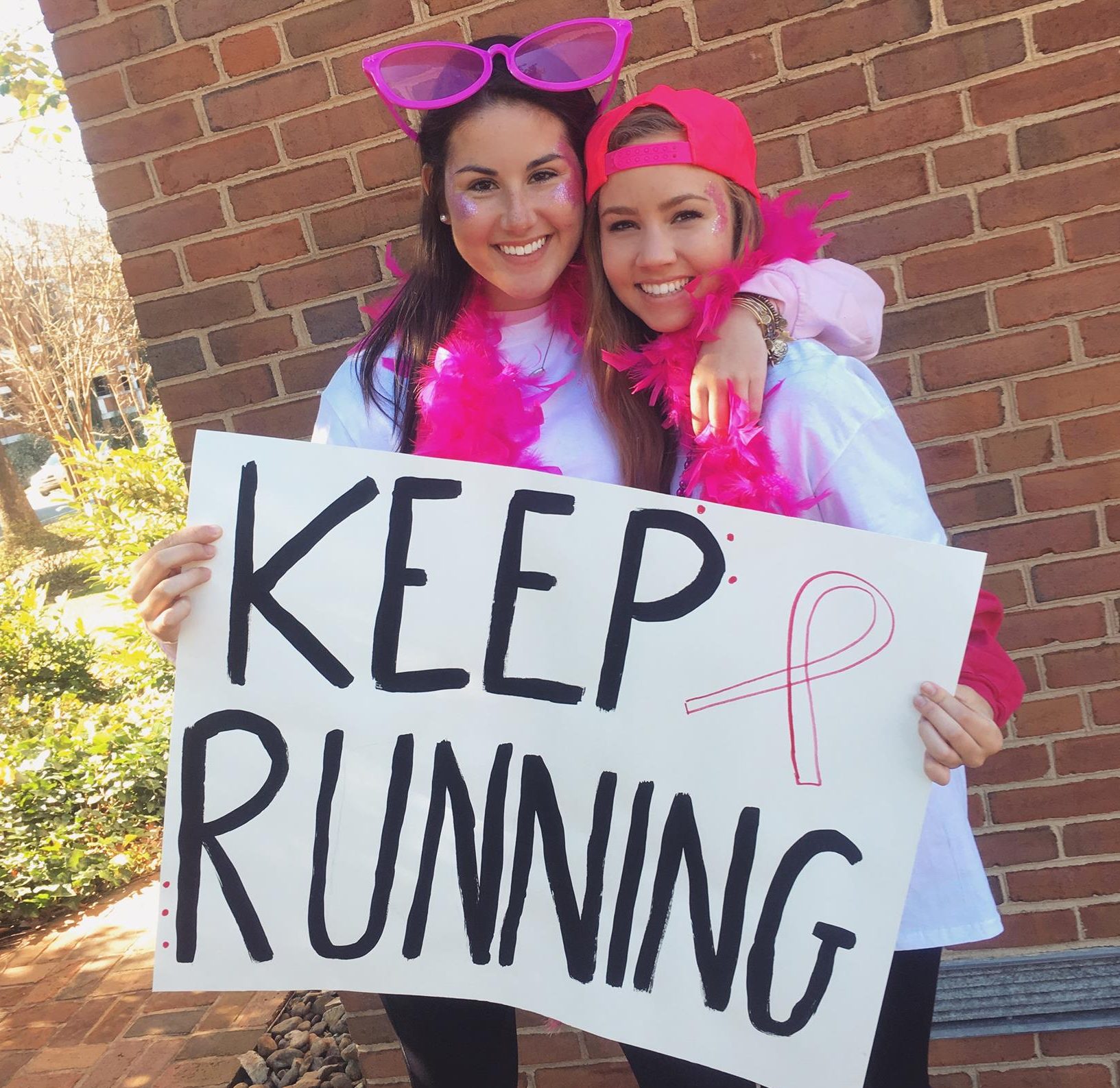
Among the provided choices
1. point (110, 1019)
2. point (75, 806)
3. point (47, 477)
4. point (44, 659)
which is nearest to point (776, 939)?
point (110, 1019)

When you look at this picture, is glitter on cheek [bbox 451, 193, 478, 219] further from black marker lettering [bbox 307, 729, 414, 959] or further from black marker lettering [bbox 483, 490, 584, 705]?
black marker lettering [bbox 307, 729, 414, 959]

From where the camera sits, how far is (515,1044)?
1.57 meters

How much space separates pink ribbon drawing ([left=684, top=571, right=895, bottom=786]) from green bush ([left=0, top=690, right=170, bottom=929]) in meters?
3.54

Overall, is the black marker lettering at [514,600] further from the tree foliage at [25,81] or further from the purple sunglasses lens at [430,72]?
the tree foliage at [25,81]

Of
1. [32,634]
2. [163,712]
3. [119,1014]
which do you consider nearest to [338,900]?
[119,1014]

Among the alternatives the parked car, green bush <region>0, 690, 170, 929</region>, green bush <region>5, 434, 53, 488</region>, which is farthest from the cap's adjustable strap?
green bush <region>5, 434, 53, 488</region>

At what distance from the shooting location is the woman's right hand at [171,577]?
4.29 feet

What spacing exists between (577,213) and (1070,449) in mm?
1116

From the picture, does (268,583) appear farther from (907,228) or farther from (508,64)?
(907,228)

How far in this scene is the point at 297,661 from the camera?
1338 millimetres

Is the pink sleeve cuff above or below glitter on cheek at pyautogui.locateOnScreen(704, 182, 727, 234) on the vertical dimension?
below

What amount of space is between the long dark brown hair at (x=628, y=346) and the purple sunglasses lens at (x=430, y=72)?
0.28 meters

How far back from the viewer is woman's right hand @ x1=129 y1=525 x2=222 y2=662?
51.4 inches

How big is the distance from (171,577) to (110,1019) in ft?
A: 8.15
